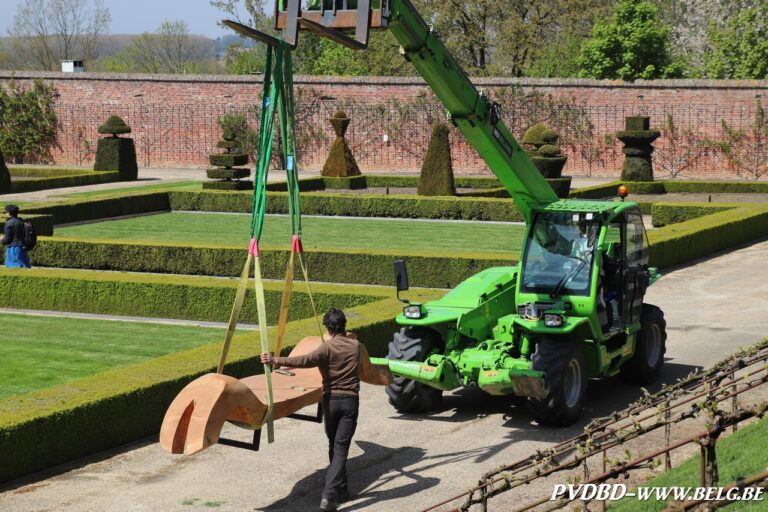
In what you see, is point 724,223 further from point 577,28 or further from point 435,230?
point 577,28

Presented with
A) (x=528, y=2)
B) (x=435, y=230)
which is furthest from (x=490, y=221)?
(x=528, y=2)

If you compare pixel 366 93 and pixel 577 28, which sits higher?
pixel 577 28

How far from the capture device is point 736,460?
8.13 meters

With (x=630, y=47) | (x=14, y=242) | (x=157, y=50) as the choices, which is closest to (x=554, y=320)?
(x=14, y=242)

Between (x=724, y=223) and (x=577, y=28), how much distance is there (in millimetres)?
32410

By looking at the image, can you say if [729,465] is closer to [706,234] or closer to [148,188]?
[706,234]

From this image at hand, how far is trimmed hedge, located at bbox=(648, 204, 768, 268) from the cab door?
22.7 ft

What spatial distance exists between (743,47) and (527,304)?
38.8 m

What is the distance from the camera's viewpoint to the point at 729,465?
26.1 ft

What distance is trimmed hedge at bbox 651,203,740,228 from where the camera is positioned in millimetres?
25844

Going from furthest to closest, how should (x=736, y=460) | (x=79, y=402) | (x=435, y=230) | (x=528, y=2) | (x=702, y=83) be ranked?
(x=528, y=2)
(x=702, y=83)
(x=435, y=230)
(x=79, y=402)
(x=736, y=460)

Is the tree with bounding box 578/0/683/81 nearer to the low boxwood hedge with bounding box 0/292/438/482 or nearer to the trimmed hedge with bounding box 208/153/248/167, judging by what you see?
the trimmed hedge with bounding box 208/153/248/167

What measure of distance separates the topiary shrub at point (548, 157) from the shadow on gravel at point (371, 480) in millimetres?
21100

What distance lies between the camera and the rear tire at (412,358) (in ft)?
37.5
